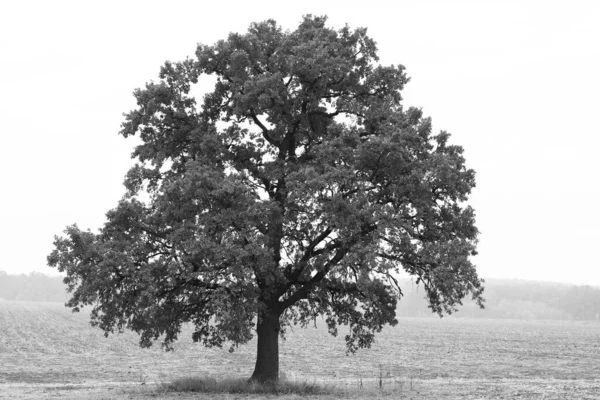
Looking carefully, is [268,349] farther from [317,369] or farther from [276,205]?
[317,369]

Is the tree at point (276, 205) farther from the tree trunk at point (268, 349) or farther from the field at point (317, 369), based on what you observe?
the field at point (317, 369)

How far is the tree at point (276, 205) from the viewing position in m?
21.7

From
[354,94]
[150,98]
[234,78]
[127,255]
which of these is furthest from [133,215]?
[354,94]

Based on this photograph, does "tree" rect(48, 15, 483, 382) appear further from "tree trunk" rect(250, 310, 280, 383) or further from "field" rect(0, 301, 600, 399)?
"field" rect(0, 301, 600, 399)

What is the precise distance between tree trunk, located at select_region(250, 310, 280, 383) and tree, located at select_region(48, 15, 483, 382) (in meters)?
0.06

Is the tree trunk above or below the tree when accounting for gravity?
below

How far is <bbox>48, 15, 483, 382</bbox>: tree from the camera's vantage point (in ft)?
71.1

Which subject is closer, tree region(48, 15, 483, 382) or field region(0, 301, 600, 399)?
tree region(48, 15, 483, 382)

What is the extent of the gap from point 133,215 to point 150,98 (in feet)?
16.3

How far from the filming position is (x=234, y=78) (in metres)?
24.8

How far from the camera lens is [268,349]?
25.6 m

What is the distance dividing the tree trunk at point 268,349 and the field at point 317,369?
9.34 ft

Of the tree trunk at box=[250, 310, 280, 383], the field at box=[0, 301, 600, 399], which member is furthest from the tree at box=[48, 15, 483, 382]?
the field at box=[0, 301, 600, 399]

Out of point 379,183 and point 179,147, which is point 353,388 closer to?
point 379,183
